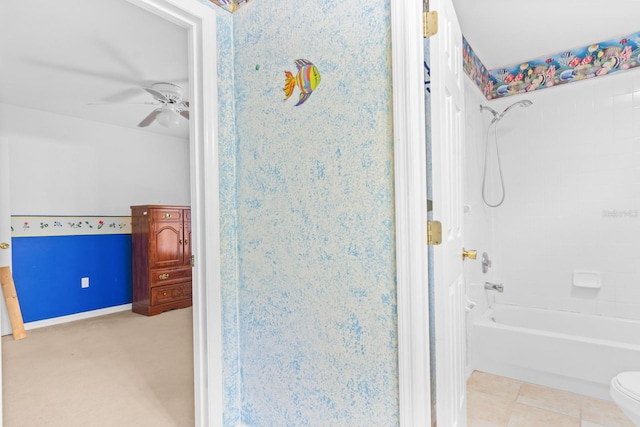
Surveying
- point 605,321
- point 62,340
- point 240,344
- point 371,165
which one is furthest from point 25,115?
point 605,321

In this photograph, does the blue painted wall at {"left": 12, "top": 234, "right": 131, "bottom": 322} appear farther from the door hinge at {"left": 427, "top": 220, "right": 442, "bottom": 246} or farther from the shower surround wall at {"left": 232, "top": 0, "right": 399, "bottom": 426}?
the door hinge at {"left": 427, "top": 220, "right": 442, "bottom": 246}

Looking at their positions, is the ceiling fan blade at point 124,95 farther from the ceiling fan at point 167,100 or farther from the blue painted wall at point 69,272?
the blue painted wall at point 69,272

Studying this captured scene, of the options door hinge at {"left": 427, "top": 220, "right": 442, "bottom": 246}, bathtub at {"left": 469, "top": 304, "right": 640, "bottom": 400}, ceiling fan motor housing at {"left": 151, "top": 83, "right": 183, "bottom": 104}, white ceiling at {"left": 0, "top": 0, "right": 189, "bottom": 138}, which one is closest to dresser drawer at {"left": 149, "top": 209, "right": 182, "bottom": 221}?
white ceiling at {"left": 0, "top": 0, "right": 189, "bottom": 138}

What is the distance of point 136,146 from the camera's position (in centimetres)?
494

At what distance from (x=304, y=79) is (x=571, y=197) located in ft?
8.40

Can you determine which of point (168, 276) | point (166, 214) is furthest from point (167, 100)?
point (168, 276)

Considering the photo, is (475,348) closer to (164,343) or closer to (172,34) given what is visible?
(164,343)

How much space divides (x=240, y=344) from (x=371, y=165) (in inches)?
44.9

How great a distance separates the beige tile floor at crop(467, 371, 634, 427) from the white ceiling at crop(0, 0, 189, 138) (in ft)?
10.6

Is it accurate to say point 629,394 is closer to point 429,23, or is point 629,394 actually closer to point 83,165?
point 429,23

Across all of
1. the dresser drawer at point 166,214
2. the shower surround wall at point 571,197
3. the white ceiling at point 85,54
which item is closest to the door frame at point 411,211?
the shower surround wall at point 571,197

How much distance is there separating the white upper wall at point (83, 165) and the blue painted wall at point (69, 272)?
38cm

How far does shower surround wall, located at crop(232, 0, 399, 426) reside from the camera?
130 centimetres

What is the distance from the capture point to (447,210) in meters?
1.31
